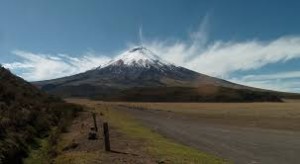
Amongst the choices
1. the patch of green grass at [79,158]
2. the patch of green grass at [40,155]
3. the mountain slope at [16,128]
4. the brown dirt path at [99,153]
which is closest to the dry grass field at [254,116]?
the brown dirt path at [99,153]

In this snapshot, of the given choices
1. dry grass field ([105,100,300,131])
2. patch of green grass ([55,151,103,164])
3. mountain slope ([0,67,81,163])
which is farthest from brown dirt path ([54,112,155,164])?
dry grass field ([105,100,300,131])

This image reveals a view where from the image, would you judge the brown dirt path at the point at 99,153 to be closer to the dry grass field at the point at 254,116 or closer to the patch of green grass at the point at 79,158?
the patch of green grass at the point at 79,158

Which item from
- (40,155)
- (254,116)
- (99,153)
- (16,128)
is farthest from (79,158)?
(254,116)

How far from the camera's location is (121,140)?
3066cm

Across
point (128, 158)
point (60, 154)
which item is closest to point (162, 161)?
Answer: point (128, 158)

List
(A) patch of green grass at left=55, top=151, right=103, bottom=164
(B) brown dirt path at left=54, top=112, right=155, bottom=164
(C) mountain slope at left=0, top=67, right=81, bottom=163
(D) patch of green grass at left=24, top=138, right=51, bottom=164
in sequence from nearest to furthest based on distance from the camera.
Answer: (A) patch of green grass at left=55, top=151, right=103, bottom=164
(B) brown dirt path at left=54, top=112, right=155, bottom=164
(C) mountain slope at left=0, top=67, right=81, bottom=163
(D) patch of green grass at left=24, top=138, right=51, bottom=164

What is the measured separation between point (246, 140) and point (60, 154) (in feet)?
48.2

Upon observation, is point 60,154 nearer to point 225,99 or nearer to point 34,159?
point 34,159

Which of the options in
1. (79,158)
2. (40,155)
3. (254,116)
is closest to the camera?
(79,158)

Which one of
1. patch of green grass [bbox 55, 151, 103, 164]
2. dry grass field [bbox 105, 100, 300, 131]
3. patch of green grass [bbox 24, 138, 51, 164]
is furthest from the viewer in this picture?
dry grass field [bbox 105, 100, 300, 131]

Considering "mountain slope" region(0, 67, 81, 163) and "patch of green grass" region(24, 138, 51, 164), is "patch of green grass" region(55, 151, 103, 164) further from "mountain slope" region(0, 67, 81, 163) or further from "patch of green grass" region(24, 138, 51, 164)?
"mountain slope" region(0, 67, 81, 163)

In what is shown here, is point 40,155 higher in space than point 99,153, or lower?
lower

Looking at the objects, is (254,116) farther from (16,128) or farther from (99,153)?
Answer: (99,153)

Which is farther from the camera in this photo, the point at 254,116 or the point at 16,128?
the point at 254,116
